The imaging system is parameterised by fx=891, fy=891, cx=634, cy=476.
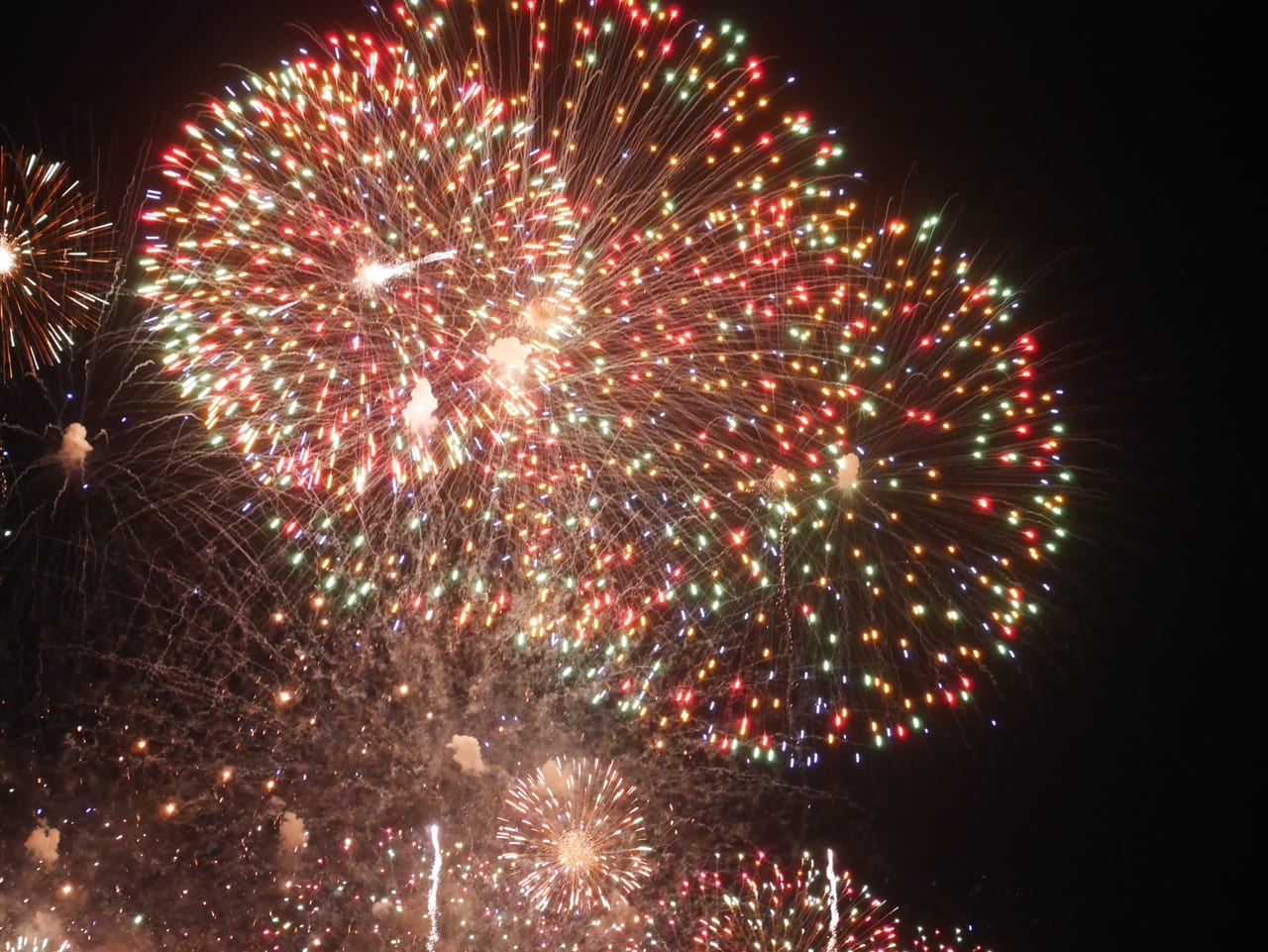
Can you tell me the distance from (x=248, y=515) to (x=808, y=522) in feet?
12.7

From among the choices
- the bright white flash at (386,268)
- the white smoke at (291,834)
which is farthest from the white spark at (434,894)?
the bright white flash at (386,268)

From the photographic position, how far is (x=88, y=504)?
6.62 metres

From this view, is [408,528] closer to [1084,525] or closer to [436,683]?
[436,683]

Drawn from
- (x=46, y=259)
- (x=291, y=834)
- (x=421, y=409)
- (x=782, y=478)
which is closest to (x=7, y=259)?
(x=46, y=259)

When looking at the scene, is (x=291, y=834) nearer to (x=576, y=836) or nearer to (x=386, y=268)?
(x=576, y=836)

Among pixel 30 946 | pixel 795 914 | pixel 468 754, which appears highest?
pixel 468 754

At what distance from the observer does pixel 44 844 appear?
695 cm

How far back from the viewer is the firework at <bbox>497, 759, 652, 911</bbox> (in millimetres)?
6953

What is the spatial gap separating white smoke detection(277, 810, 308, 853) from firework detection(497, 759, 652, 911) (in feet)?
5.28

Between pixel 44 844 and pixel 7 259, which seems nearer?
pixel 7 259

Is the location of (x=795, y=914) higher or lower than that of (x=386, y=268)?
lower

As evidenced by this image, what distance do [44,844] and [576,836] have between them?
415 centimetres

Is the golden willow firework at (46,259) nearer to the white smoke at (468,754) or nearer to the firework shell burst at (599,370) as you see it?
the firework shell burst at (599,370)

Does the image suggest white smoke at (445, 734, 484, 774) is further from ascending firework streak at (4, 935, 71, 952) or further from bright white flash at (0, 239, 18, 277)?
bright white flash at (0, 239, 18, 277)
